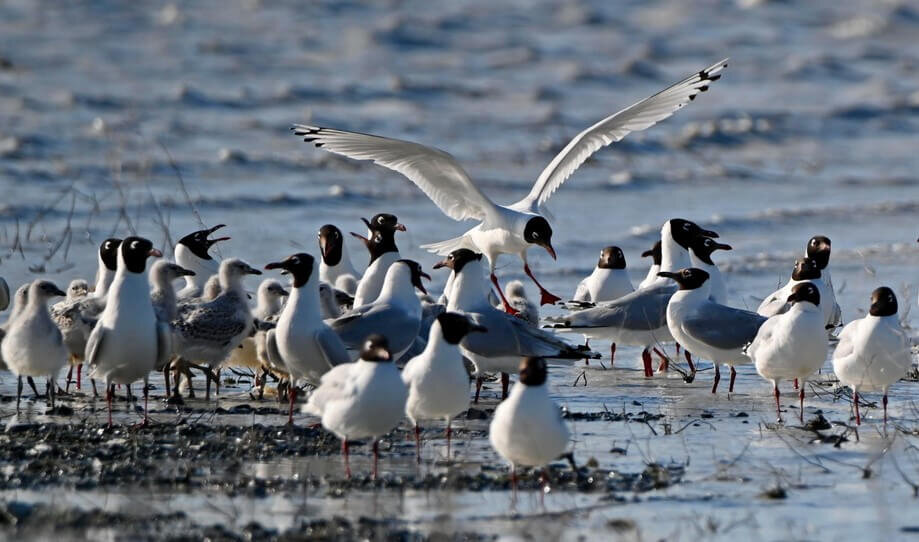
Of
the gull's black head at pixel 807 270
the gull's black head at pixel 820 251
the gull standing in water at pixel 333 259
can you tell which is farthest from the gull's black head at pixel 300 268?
the gull's black head at pixel 820 251

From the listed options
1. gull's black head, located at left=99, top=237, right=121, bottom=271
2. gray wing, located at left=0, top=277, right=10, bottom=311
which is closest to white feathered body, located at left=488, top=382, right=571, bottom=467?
gull's black head, located at left=99, top=237, right=121, bottom=271

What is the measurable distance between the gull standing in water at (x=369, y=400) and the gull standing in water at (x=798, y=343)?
8.53ft

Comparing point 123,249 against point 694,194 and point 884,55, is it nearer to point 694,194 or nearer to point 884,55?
point 694,194

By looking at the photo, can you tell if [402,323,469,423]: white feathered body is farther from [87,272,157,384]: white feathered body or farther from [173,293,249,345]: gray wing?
[173,293,249,345]: gray wing

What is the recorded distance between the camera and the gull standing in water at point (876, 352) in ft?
27.9

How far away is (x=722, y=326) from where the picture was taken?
9883mm

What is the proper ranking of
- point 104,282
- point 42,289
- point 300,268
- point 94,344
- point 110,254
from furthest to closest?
point 110,254 < point 104,282 < point 42,289 < point 300,268 < point 94,344

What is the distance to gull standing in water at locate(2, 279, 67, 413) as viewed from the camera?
8.78 m

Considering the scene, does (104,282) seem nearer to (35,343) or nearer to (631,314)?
(35,343)

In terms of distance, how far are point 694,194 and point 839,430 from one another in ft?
48.3

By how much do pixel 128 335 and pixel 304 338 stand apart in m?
0.97

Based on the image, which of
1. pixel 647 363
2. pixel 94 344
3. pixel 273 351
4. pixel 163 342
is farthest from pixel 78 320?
pixel 647 363

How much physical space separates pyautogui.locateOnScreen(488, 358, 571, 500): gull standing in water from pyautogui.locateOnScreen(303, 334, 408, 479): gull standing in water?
569mm

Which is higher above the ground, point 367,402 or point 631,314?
point 631,314
